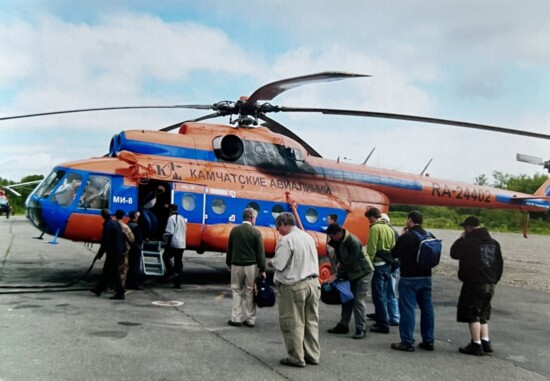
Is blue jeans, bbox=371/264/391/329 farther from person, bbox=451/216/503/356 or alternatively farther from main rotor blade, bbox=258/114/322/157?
main rotor blade, bbox=258/114/322/157

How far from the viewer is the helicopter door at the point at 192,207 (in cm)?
1224

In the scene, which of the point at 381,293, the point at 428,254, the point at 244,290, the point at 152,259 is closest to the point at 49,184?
the point at 152,259

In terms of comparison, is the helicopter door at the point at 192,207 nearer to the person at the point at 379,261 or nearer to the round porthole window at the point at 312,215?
the round porthole window at the point at 312,215

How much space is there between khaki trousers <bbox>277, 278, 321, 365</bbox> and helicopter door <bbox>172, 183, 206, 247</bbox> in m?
6.22

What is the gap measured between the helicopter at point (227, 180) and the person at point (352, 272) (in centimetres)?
310

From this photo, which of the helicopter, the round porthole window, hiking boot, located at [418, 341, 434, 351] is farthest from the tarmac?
the round porthole window

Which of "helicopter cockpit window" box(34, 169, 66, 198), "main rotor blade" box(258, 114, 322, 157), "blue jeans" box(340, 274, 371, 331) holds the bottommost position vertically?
"blue jeans" box(340, 274, 371, 331)

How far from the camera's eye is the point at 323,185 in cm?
1453

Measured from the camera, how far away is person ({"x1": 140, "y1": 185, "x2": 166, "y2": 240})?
39.6ft

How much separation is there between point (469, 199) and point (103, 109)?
38.0 feet

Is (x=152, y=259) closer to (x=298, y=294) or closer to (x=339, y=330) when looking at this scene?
(x=339, y=330)

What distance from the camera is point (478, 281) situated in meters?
7.14

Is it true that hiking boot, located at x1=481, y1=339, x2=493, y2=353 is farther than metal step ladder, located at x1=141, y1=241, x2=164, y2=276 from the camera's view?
No

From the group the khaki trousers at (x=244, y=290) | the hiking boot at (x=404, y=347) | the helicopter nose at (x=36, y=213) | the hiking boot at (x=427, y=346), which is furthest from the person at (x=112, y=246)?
the hiking boot at (x=427, y=346)
